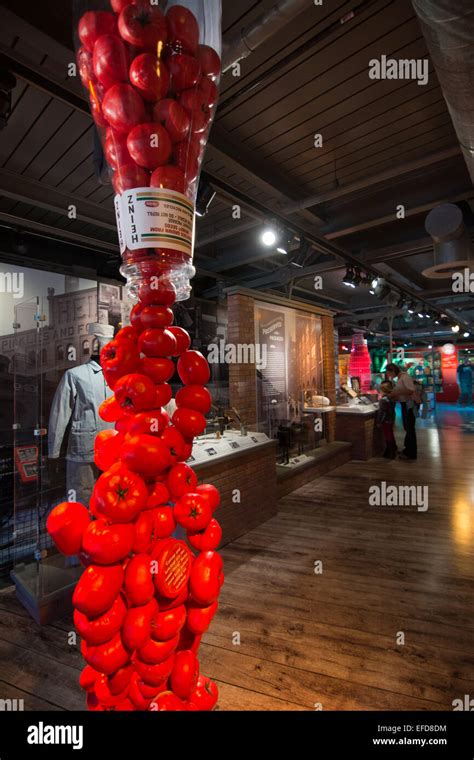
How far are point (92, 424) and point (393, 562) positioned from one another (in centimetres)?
290

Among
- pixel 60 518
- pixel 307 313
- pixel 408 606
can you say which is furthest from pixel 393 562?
pixel 307 313

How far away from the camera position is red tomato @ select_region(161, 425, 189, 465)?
45.3 inches

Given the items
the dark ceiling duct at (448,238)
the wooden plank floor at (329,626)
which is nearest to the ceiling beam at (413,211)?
the dark ceiling duct at (448,238)

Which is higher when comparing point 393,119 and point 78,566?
point 393,119

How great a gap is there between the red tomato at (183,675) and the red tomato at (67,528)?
514mm

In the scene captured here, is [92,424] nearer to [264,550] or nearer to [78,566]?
[78,566]

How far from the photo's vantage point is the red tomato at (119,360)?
1.14 metres

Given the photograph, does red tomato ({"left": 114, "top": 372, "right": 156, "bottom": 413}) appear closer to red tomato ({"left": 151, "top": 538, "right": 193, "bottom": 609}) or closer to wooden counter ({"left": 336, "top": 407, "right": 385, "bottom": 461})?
red tomato ({"left": 151, "top": 538, "right": 193, "bottom": 609})

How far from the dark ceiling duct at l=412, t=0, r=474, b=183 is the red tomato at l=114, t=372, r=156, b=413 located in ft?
5.31

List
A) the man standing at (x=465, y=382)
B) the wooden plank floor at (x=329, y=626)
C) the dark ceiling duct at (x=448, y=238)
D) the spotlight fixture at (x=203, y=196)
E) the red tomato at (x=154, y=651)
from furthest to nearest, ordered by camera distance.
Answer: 1. the man standing at (x=465, y=382)
2. the dark ceiling duct at (x=448, y=238)
3. the spotlight fixture at (x=203, y=196)
4. the wooden plank floor at (x=329, y=626)
5. the red tomato at (x=154, y=651)

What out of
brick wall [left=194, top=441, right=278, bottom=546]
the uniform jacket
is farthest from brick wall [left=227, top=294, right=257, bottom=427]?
the uniform jacket

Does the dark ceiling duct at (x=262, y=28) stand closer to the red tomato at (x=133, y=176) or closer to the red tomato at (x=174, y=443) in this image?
the red tomato at (x=133, y=176)

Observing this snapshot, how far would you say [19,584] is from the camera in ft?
9.75

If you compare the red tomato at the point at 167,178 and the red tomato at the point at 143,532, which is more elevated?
the red tomato at the point at 167,178
